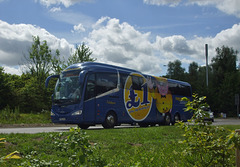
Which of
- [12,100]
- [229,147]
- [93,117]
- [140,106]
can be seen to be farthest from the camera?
[12,100]

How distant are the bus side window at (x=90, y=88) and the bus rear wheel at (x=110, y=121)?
1.73 meters

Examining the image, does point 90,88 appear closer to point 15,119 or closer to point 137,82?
point 137,82

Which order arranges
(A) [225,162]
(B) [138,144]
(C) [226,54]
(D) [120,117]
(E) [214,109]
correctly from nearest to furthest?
(A) [225,162], (B) [138,144], (D) [120,117], (E) [214,109], (C) [226,54]

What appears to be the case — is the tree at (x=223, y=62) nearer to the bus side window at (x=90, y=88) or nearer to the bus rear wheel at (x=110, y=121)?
the bus rear wheel at (x=110, y=121)

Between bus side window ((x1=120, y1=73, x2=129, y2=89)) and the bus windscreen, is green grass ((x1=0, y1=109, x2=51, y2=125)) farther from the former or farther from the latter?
bus side window ((x1=120, y1=73, x2=129, y2=89))

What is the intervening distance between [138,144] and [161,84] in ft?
46.2

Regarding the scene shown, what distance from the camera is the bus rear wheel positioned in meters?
16.7

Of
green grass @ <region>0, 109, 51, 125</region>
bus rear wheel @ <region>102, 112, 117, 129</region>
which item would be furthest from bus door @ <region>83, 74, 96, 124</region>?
green grass @ <region>0, 109, 51, 125</region>

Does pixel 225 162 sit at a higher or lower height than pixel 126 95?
lower

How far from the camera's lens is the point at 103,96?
54.2ft

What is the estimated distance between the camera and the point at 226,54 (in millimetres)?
64812

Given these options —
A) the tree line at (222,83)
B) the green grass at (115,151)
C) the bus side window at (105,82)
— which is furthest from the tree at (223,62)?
the green grass at (115,151)

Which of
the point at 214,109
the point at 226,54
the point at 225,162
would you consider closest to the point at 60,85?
the point at 225,162

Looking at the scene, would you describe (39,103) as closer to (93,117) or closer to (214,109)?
(93,117)
